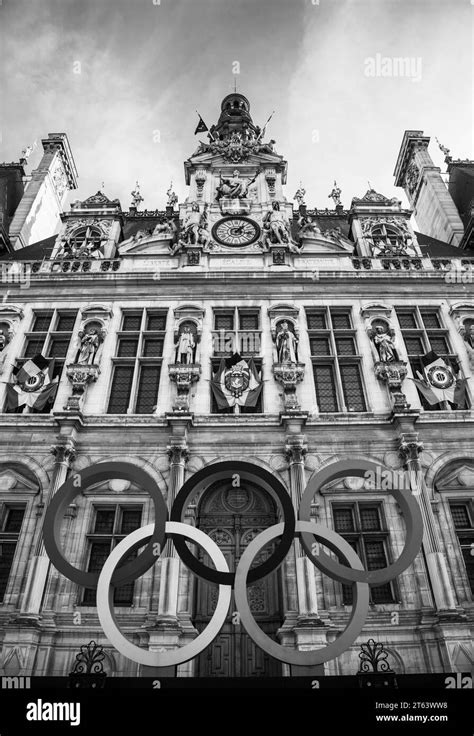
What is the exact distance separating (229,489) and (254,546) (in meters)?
5.18

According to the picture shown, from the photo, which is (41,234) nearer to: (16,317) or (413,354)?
(16,317)

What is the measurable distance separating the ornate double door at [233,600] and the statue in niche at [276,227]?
1154 cm

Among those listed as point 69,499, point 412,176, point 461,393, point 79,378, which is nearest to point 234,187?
point 79,378

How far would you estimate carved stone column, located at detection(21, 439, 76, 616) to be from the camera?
1295 centimetres

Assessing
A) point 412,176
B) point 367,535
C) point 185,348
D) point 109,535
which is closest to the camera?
point 109,535

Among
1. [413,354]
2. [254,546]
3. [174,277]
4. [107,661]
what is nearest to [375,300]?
[413,354]

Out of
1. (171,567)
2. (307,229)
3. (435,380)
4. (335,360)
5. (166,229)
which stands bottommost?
(171,567)

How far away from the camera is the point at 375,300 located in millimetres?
20203

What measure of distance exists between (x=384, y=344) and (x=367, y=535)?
7.17 metres

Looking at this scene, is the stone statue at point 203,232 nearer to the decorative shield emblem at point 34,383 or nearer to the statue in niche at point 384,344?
the statue in niche at point 384,344

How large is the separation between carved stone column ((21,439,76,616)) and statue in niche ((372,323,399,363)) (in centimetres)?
1163

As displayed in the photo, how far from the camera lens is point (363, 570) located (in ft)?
36.5

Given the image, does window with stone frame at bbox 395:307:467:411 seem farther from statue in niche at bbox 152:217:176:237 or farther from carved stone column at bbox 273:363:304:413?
statue in niche at bbox 152:217:176:237

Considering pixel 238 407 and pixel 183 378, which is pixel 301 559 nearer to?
pixel 238 407
